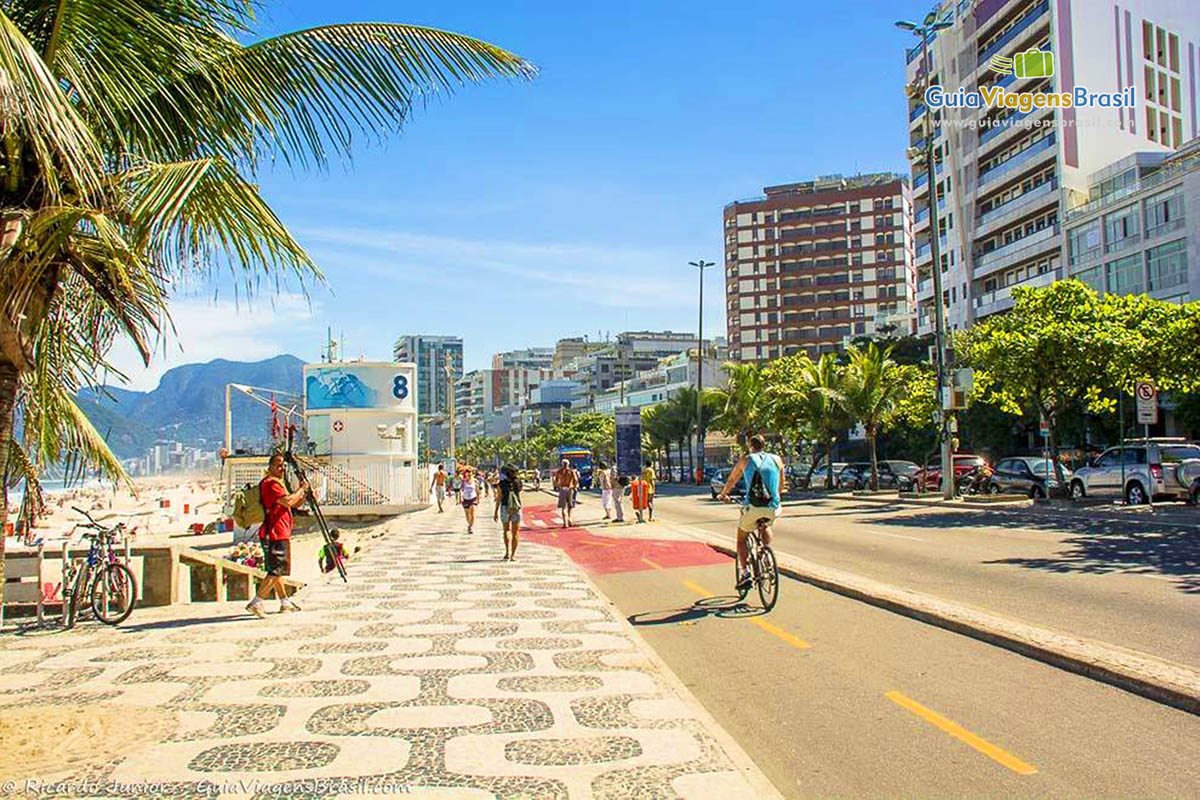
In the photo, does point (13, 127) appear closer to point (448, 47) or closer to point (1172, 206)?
point (448, 47)

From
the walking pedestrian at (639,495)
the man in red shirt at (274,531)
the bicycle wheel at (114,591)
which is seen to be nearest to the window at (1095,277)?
the walking pedestrian at (639,495)

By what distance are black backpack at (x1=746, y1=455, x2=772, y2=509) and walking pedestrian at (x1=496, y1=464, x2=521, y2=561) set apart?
651 cm

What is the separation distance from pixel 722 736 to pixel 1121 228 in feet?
161

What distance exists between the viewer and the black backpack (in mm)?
9977

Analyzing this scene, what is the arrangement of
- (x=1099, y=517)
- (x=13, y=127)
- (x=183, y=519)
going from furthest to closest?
(x=183, y=519) → (x=1099, y=517) → (x=13, y=127)

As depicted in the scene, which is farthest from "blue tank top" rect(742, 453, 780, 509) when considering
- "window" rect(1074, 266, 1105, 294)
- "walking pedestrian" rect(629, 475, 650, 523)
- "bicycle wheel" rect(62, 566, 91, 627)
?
"window" rect(1074, 266, 1105, 294)

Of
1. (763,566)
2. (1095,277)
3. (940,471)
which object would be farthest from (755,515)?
(1095,277)

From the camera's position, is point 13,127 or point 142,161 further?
point 142,161

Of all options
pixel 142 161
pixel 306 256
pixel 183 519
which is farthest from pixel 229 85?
pixel 183 519

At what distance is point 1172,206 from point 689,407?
132ft

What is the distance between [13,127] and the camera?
4.10 m

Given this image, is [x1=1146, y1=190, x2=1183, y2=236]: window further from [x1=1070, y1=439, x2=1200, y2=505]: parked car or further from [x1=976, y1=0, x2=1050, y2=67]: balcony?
[x1=1070, y1=439, x2=1200, y2=505]: parked car

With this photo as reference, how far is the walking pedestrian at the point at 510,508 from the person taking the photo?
15.8 metres

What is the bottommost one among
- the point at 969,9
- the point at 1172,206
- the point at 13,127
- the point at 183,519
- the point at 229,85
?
the point at 183,519
